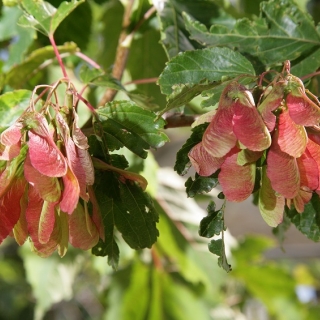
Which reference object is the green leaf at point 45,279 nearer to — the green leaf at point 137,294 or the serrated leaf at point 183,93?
the green leaf at point 137,294

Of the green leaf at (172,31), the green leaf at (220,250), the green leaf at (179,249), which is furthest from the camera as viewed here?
the green leaf at (179,249)

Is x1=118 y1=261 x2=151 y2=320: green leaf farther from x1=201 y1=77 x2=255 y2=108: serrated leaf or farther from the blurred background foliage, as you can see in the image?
x1=201 y1=77 x2=255 y2=108: serrated leaf

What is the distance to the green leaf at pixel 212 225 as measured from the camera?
13.3 inches

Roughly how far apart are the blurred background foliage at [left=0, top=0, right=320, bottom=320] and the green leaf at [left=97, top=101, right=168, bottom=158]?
145mm

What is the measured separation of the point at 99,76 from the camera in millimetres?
421

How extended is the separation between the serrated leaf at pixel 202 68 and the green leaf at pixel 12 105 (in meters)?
0.12

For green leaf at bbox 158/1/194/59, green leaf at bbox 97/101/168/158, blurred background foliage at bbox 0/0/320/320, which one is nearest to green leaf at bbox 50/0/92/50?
blurred background foliage at bbox 0/0/320/320

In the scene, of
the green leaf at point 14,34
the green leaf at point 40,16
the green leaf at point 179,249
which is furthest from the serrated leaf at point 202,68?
the green leaf at point 179,249

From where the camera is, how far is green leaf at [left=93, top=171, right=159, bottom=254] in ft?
1.17

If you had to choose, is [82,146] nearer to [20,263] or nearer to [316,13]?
[316,13]

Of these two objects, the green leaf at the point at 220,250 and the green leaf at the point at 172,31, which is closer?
the green leaf at the point at 220,250

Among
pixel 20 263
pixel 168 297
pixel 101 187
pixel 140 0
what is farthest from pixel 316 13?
pixel 20 263

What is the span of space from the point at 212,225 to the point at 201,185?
0.03m

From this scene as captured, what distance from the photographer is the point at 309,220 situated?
38 centimetres
